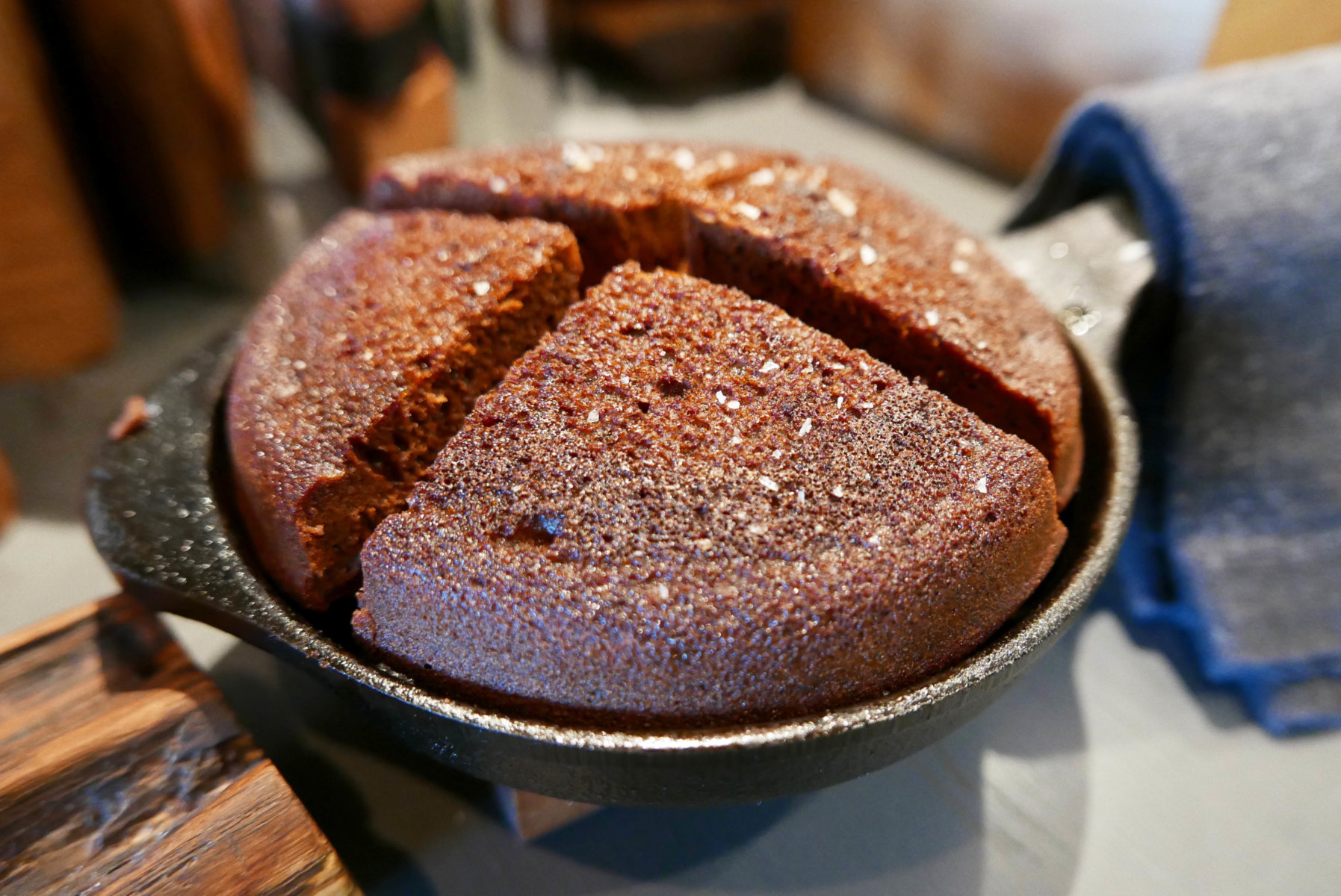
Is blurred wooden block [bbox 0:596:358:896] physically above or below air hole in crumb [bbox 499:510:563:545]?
below

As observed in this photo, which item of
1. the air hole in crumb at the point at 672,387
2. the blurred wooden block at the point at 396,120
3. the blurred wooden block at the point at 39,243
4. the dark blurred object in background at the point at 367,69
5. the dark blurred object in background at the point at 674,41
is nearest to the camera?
the air hole in crumb at the point at 672,387

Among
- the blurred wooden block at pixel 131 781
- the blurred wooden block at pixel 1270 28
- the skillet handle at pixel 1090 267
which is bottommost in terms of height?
the blurred wooden block at pixel 131 781

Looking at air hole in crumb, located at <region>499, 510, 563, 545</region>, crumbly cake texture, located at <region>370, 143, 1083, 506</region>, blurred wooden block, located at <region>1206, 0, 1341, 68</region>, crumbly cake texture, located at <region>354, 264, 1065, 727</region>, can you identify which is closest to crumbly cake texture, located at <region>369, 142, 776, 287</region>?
crumbly cake texture, located at <region>370, 143, 1083, 506</region>

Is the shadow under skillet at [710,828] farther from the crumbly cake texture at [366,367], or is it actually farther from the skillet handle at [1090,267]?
the skillet handle at [1090,267]

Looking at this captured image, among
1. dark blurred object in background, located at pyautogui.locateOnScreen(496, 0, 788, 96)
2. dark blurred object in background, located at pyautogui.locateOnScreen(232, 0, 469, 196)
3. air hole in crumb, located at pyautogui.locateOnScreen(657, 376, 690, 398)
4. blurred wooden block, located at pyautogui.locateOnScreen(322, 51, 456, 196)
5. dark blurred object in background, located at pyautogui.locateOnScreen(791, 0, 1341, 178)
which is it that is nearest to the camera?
air hole in crumb, located at pyautogui.locateOnScreen(657, 376, 690, 398)

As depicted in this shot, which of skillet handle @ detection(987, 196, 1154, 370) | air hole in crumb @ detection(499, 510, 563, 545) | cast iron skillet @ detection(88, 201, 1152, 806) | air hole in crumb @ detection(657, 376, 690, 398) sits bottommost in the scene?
cast iron skillet @ detection(88, 201, 1152, 806)

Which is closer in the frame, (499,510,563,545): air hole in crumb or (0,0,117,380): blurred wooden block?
(499,510,563,545): air hole in crumb

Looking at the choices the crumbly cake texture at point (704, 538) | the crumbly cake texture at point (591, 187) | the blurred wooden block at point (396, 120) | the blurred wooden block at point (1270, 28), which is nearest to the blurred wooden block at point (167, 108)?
the blurred wooden block at point (396, 120)

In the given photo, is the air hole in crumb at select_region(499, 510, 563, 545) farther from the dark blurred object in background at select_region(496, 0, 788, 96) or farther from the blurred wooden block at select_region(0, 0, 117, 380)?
the dark blurred object in background at select_region(496, 0, 788, 96)

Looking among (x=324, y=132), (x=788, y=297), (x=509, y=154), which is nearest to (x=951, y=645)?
(x=788, y=297)
